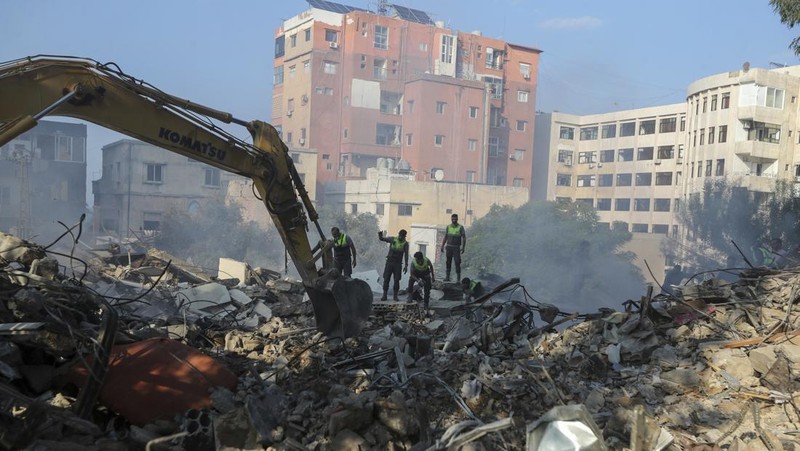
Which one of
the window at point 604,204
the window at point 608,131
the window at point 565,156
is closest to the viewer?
the window at point 604,204

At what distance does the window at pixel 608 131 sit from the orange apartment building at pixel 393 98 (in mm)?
6824

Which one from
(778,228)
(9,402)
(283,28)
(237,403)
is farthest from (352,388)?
(283,28)

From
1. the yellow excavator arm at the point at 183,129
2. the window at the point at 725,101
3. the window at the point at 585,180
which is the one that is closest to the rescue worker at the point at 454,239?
the yellow excavator arm at the point at 183,129

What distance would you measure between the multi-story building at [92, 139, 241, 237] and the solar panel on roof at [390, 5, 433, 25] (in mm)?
22972

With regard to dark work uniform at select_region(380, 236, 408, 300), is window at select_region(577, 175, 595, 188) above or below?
above

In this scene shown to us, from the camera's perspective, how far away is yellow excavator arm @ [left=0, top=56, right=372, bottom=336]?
6246 mm

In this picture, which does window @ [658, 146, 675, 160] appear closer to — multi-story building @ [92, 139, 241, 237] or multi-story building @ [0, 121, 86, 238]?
multi-story building @ [92, 139, 241, 237]

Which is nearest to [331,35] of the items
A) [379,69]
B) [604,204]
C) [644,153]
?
[379,69]

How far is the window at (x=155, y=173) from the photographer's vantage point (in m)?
41.0

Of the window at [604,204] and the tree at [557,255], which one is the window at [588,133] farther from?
the tree at [557,255]

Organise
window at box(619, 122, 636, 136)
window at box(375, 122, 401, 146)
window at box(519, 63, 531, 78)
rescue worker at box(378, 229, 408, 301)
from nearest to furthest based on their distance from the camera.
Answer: rescue worker at box(378, 229, 408, 301)
window at box(619, 122, 636, 136)
window at box(375, 122, 401, 146)
window at box(519, 63, 531, 78)

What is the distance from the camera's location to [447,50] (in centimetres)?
5503

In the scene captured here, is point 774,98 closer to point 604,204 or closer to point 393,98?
point 604,204

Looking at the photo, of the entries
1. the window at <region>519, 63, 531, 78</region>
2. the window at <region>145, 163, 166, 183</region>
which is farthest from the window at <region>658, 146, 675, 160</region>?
the window at <region>145, 163, 166, 183</region>
